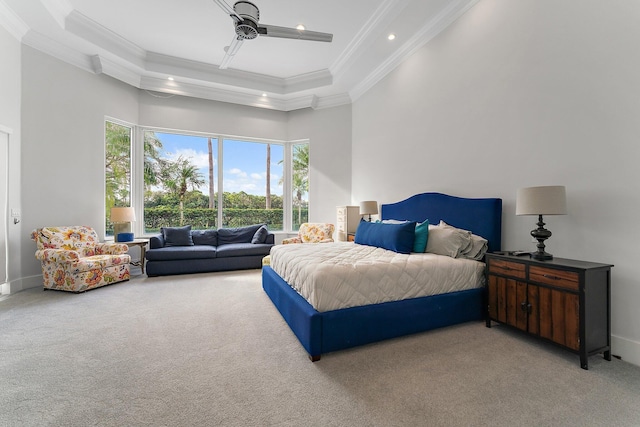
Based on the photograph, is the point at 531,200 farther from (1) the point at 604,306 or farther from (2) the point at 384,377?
(2) the point at 384,377

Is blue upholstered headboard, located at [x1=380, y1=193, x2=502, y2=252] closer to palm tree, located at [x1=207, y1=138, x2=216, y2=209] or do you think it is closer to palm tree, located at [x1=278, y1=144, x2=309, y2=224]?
palm tree, located at [x1=278, y1=144, x2=309, y2=224]

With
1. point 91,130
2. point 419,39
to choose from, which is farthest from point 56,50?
point 419,39

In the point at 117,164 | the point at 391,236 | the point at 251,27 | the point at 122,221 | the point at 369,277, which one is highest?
the point at 251,27

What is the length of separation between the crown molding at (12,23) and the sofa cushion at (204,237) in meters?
3.86

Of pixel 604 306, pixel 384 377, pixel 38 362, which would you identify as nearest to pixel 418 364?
pixel 384 377

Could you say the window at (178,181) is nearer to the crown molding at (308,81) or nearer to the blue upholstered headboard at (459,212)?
the crown molding at (308,81)

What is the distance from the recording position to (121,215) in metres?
5.01

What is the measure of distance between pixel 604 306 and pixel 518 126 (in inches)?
70.8

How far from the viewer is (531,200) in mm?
2340

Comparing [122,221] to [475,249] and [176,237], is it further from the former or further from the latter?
[475,249]

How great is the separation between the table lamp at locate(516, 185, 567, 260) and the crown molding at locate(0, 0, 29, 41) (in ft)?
21.3

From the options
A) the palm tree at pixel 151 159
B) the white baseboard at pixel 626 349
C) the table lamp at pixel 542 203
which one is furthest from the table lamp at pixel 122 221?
the white baseboard at pixel 626 349

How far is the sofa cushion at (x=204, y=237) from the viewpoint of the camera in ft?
18.7

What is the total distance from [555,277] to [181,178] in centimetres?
646
